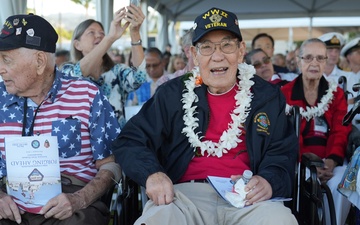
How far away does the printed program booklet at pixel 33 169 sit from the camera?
250 centimetres

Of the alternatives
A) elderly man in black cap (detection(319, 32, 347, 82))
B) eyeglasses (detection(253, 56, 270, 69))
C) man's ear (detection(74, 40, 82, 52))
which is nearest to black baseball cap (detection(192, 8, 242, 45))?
man's ear (detection(74, 40, 82, 52))

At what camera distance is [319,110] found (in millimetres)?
3906

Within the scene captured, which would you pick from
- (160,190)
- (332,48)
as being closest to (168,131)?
(160,190)

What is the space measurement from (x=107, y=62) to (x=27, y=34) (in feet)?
5.32

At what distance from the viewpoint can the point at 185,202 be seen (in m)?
2.66

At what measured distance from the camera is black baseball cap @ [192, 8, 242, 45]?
112 inches

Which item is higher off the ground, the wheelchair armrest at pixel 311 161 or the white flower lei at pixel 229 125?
the white flower lei at pixel 229 125

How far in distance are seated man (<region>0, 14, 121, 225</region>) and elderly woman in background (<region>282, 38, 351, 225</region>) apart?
5.37 ft

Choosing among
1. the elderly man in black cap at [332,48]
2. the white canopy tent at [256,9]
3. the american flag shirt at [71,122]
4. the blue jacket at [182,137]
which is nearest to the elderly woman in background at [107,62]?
the american flag shirt at [71,122]

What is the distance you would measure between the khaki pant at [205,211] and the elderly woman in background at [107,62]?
1.46 meters

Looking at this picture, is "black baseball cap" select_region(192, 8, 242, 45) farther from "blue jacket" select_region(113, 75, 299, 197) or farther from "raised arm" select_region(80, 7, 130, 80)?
"raised arm" select_region(80, 7, 130, 80)

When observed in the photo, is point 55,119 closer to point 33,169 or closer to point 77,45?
point 33,169

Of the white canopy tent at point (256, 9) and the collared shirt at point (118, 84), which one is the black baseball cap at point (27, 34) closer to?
the collared shirt at point (118, 84)

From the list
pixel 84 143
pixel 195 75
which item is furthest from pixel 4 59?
pixel 195 75
